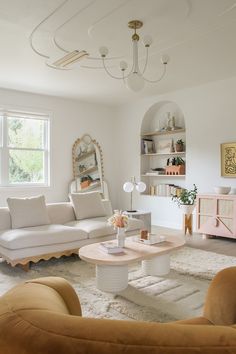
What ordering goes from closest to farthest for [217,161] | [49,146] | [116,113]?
[217,161]
[49,146]
[116,113]

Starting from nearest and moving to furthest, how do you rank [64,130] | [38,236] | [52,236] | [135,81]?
1. [135,81]
2. [38,236]
3. [52,236]
4. [64,130]

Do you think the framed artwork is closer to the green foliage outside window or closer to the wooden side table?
the wooden side table

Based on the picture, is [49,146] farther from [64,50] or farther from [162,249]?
[162,249]

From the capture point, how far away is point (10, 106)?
6.03 m

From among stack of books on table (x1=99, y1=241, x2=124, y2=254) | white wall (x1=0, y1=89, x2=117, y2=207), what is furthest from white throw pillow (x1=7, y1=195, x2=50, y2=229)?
white wall (x1=0, y1=89, x2=117, y2=207)

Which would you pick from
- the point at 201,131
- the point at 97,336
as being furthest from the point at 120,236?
the point at 201,131

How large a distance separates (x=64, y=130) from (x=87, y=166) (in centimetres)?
97

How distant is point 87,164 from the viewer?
7.17 m

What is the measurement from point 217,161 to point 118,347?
532 cm

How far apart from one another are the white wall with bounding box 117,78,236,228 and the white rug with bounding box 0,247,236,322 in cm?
197

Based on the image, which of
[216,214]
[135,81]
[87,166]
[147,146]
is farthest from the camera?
[87,166]

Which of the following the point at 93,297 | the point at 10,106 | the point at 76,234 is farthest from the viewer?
the point at 10,106

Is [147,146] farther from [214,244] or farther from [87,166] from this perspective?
[214,244]

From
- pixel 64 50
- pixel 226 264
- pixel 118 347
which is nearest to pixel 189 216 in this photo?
pixel 226 264
